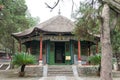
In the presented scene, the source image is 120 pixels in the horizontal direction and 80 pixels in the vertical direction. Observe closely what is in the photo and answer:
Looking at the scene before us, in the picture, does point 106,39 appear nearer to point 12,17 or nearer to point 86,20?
point 86,20

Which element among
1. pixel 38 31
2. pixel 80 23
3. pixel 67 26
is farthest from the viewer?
pixel 67 26

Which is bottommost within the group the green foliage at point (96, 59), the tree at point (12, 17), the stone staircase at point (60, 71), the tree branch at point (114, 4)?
the stone staircase at point (60, 71)

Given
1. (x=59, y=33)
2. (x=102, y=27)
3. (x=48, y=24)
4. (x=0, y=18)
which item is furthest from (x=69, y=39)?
(x=102, y=27)

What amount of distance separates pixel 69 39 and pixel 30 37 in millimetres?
3768

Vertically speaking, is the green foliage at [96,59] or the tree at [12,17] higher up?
the tree at [12,17]

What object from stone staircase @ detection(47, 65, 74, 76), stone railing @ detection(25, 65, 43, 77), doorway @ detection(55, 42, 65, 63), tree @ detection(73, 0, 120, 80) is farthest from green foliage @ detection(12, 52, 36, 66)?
tree @ detection(73, 0, 120, 80)

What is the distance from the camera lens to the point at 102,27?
9.96 metres

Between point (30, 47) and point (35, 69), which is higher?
point (30, 47)

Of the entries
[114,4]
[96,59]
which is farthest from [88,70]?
[114,4]

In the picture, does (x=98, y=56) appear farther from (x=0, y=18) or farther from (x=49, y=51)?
(x=0, y=18)

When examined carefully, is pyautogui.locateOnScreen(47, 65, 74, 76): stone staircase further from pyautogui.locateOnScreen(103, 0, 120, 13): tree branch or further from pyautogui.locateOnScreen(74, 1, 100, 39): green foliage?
pyautogui.locateOnScreen(103, 0, 120, 13): tree branch

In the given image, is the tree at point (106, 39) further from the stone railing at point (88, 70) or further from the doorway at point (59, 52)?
the doorway at point (59, 52)

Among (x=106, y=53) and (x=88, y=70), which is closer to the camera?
(x=106, y=53)

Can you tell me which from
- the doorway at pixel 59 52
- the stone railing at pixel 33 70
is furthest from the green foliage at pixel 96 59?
the doorway at pixel 59 52
